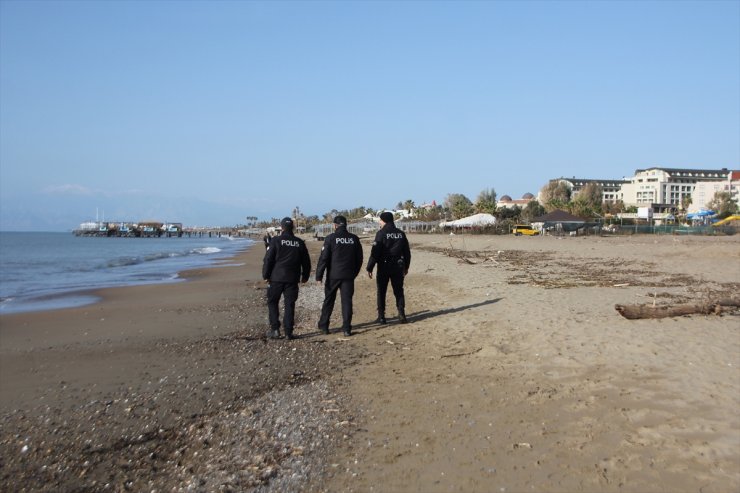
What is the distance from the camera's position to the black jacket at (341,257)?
26.2 feet

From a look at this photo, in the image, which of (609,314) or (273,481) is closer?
(273,481)

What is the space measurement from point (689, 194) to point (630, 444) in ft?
449

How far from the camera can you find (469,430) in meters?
4.09

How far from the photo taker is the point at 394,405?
15.5 feet

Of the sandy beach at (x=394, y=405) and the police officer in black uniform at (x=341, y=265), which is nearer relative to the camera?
the sandy beach at (x=394, y=405)

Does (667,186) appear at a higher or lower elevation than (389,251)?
higher

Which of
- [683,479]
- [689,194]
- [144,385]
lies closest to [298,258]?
[144,385]

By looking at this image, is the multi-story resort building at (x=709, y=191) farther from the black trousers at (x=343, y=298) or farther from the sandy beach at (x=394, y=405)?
the black trousers at (x=343, y=298)

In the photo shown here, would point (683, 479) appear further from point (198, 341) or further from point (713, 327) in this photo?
point (198, 341)

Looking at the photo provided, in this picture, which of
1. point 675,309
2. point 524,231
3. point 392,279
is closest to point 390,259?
point 392,279

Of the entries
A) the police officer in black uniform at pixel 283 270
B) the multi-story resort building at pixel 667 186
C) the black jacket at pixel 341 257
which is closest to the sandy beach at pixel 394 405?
the police officer in black uniform at pixel 283 270

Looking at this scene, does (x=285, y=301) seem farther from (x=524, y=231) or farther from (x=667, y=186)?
(x=667, y=186)

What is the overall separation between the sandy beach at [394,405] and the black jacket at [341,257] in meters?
0.94

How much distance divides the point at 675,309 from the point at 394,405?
17.1 ft
